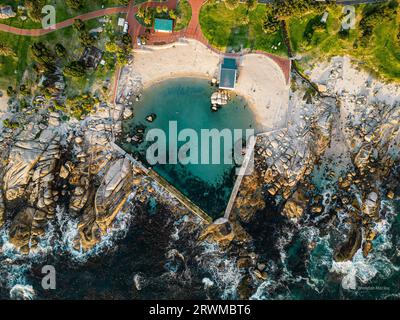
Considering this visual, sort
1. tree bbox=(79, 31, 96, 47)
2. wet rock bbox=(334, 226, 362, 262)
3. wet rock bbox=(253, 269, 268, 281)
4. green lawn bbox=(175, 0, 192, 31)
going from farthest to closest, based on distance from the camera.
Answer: wet rock bbox=(334, 226, 362, 262)
wet rock bbox=(253, 269, 268, 281)
green lawn bbox=(175, 0, 192, 31)
tree bbox=(79, 31, 96, 47)

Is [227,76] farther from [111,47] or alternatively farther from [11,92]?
[11,92]

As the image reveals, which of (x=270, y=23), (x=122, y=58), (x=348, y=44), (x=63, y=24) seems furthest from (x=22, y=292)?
(x=348, y=44)

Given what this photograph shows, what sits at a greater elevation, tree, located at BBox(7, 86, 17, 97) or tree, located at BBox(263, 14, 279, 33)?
tree, located at BBox(263, 14, 279, 33)

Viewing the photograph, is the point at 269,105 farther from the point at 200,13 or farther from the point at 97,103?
the point at 97,103

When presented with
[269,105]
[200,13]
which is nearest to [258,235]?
[269,105]

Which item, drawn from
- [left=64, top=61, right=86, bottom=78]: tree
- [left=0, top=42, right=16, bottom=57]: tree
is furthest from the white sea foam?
[left=0, top=42, right=16, bottom=57]: tree

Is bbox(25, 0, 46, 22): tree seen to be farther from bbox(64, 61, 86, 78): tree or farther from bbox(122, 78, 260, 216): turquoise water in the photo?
bbox(122, 78, 260, 216): turquoise water
